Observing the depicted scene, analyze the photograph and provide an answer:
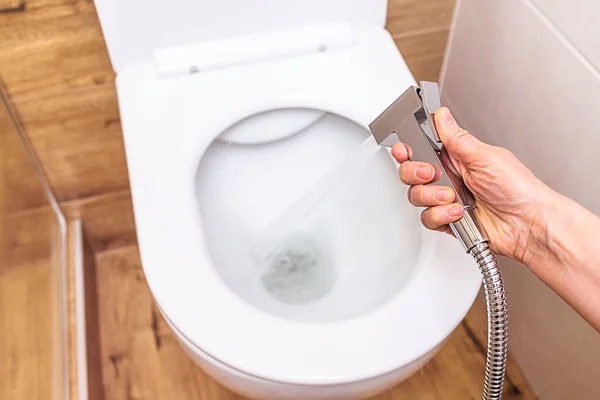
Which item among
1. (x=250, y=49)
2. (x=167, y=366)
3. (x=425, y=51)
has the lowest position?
(x=167, y=366)

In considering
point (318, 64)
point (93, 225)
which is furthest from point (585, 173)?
point (93, 225)

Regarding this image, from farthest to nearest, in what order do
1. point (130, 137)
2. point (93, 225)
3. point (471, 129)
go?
point (93, 225) < point (471, 129) < point (130, 137)

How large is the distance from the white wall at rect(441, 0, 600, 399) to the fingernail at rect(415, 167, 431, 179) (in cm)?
25

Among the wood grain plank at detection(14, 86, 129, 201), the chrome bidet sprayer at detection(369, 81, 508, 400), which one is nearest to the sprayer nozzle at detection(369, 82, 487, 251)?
the chrome bidet sprayer at detection(369, 81, 508, 400)

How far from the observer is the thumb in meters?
0.54

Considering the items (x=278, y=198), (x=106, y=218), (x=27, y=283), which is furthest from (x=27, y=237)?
(x=278, y=198)

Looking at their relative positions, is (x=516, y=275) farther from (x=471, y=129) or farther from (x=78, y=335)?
(x=78, y=335)

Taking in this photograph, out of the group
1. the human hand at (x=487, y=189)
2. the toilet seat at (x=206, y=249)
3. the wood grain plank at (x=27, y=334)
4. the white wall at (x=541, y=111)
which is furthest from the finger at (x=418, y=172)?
the wood grain plank at (x=27, y=334)

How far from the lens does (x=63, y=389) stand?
33.5 inches

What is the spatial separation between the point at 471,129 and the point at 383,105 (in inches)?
10.8

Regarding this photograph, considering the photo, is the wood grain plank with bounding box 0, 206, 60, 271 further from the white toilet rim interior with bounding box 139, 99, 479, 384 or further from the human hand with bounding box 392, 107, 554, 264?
the human hand with bounding box 392, 107, 554, 264

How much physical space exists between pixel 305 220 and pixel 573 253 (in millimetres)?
372

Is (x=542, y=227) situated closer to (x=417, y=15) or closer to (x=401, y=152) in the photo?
(x=401, y=152)

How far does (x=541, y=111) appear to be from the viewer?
75cm
